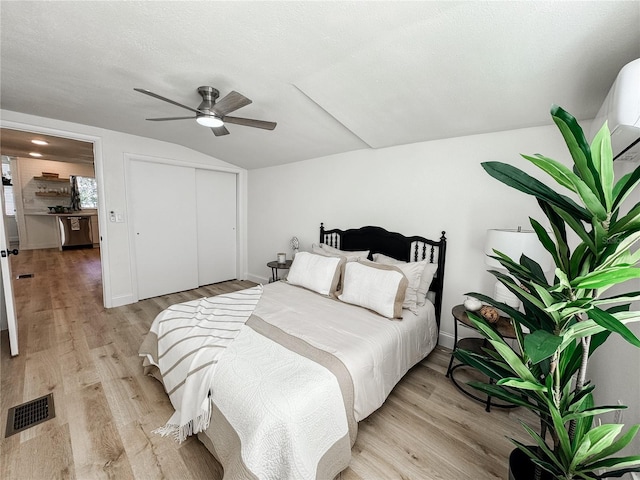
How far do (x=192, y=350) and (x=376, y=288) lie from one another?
1451 millimetres

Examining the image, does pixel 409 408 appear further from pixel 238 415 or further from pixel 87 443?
pixel 87 443

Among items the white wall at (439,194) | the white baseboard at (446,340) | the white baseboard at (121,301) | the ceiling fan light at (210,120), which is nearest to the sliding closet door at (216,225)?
the white baseboard at (121,301)

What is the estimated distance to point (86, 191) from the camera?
7.66 metres

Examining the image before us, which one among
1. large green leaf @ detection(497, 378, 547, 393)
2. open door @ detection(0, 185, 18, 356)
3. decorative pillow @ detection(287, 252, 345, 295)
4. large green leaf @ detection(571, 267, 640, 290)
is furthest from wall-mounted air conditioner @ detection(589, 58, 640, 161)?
open door @ detection(0, 185, 18, 356)

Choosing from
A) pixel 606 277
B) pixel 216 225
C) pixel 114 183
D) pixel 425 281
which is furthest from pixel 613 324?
pixel 216 225

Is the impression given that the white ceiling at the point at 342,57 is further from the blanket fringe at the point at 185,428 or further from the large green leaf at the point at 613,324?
Answer: the blanket fringe at the point at 185,428

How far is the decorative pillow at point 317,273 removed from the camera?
2.61 metres

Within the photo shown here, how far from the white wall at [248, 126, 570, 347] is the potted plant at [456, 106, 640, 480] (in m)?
1.54

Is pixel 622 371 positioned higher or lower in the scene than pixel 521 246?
lower

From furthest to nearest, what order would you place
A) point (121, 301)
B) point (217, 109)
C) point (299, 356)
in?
point (121, 301), point (217, 109), point (299, 356)

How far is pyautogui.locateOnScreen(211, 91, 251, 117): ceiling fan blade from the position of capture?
1764mm

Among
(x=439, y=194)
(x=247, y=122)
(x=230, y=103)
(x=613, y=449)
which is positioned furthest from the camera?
(x=439, y=194)

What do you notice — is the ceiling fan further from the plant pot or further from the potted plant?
the plant pot

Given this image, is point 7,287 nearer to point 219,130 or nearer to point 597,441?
point 219,130
